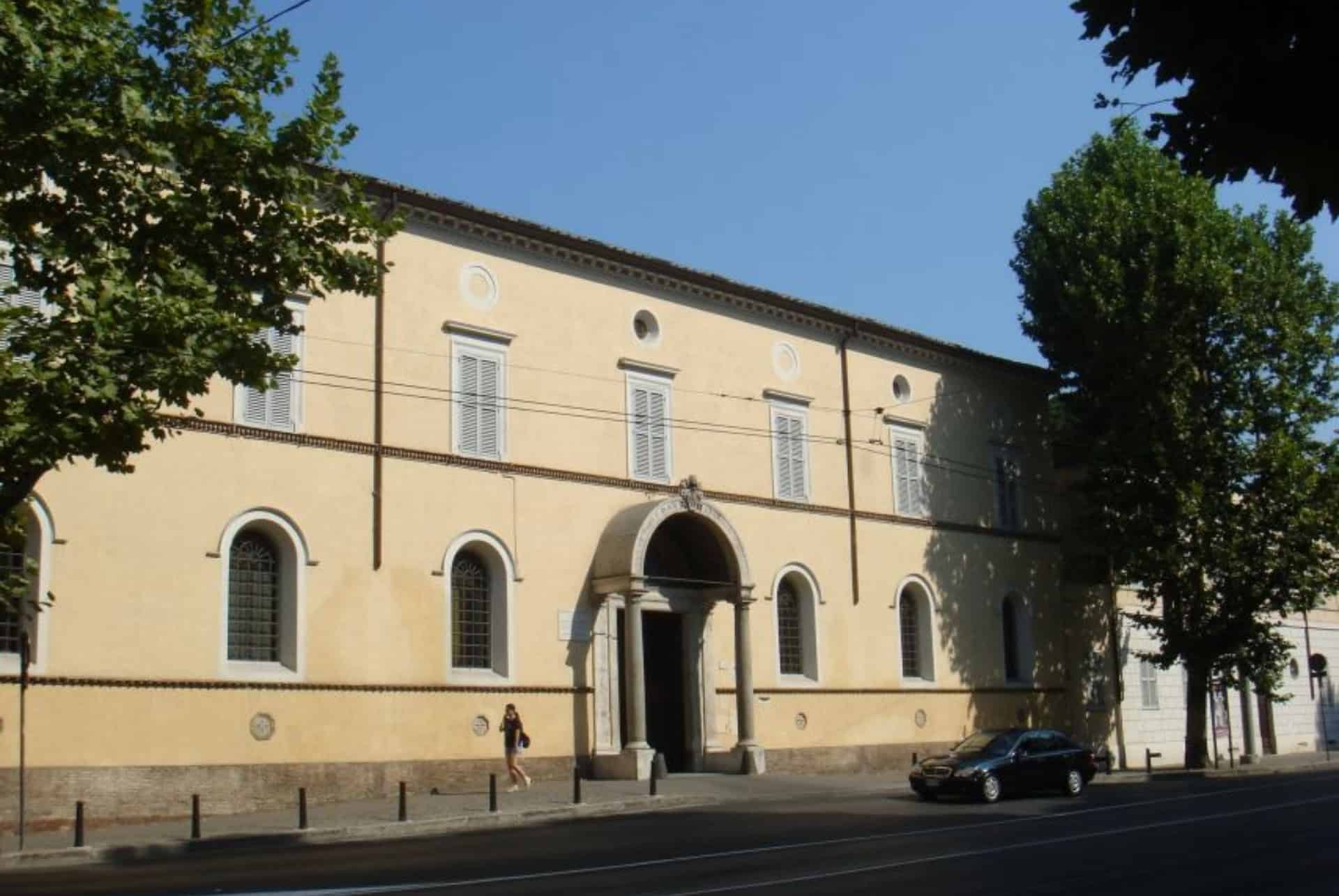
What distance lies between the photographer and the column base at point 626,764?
27516mm

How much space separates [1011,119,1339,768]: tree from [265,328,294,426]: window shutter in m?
19.9

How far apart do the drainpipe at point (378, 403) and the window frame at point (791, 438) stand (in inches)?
407

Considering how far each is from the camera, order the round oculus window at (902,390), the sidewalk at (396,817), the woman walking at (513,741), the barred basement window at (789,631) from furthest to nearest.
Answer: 1. the round oculus window at (902,390)
2. the barred basement window at (789,631)
3. the woman walking at (513,741)
4. the sidewalk at (396,817)

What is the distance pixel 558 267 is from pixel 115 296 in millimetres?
14691

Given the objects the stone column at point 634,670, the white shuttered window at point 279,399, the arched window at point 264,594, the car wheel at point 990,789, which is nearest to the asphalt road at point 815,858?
the car wheel at point 990,789

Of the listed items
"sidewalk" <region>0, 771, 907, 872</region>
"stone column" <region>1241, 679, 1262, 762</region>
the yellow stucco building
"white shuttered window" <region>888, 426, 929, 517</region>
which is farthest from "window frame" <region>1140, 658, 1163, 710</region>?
"sidewalk" <region>0, 771, 907, 872</region>

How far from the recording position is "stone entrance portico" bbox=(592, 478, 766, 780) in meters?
28.2

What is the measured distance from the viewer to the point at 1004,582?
3866 centimetres

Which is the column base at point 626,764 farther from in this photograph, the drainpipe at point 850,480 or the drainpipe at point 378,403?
the drainpipe at point 850,480

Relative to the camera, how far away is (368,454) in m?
25.4

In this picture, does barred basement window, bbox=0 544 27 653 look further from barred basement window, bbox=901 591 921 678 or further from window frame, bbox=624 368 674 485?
barred basement window, bbox=901 591 921 678

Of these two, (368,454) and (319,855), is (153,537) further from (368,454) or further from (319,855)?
(319,855)

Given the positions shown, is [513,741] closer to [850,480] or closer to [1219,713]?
[850,480]

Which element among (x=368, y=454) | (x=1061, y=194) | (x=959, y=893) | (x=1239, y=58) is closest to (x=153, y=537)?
(x=368, y=454)
